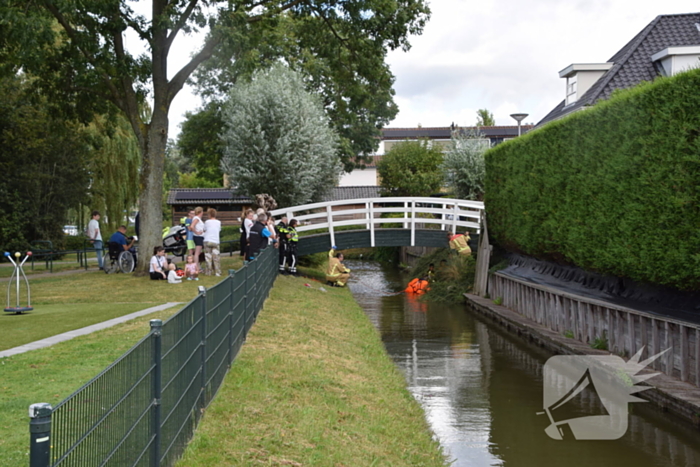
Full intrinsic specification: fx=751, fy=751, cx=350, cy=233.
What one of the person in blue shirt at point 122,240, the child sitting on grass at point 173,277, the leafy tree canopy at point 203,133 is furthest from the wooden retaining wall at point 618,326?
the leafy tree canopy at point 203,133

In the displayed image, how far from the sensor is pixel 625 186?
1208cm

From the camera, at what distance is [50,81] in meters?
21.2

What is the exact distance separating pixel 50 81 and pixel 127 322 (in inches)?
469

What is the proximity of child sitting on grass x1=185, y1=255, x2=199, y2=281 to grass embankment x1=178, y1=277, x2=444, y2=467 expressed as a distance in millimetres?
5333

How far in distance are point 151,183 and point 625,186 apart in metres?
12.5

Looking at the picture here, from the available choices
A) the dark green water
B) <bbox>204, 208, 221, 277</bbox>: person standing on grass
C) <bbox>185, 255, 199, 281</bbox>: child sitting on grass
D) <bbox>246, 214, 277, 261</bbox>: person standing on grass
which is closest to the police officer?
<bbox>204, 208, 221, 277</bbox>: person standing on grass

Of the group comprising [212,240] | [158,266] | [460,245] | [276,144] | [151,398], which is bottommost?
[151,398]

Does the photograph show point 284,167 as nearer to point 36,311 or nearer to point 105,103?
point 105,103

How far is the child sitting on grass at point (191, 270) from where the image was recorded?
725 inches

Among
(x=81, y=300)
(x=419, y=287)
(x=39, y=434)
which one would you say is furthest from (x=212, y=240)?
(x=39, y=434)

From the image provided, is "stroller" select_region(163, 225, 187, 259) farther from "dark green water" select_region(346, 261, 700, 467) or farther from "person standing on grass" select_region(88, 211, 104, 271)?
"dark green water" select_region(346, 261, 700, 467)

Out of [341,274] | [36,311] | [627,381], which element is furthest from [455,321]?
[36,311]

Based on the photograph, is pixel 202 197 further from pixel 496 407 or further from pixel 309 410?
pixel 309 410

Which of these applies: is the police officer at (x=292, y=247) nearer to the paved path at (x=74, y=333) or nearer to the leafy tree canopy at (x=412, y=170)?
the paved path at (x=74, y=333)
